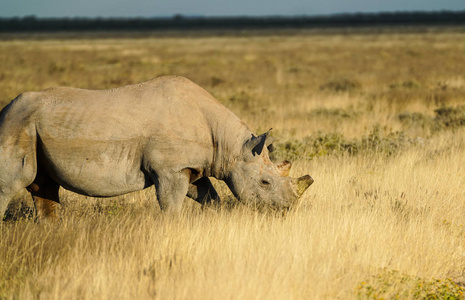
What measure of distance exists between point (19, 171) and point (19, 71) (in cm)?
2566

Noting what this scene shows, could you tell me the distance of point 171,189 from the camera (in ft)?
21.0

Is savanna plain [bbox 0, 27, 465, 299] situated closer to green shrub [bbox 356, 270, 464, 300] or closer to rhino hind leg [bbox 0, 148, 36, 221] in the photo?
green shrub [bbox 356, 270, 464, 300]

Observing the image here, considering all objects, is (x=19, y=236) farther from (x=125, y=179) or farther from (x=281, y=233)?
(x=281, y=233)

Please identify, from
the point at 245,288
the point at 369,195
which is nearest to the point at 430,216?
the point at 369,195

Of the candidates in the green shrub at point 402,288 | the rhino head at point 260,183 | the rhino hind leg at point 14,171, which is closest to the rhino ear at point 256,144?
the rhino head at point 260,183

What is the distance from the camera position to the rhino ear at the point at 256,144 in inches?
260

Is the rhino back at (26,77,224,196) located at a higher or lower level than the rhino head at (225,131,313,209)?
higher

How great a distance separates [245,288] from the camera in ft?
15.1

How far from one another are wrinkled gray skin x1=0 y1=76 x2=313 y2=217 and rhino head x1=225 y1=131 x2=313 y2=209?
1.9 inches

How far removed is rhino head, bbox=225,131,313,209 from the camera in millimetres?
6730

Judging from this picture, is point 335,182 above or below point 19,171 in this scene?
below

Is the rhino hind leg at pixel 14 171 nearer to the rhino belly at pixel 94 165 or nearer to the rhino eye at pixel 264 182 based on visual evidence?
the rhino belly at pixel 94 165

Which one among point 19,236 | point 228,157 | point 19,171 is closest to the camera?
point 19,236

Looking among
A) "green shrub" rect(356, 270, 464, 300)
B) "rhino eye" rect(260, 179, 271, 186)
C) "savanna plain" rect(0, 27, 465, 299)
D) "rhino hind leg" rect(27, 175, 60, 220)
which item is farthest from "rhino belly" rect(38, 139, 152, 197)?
"green shrub" rect(356, 270, 464, 300)
